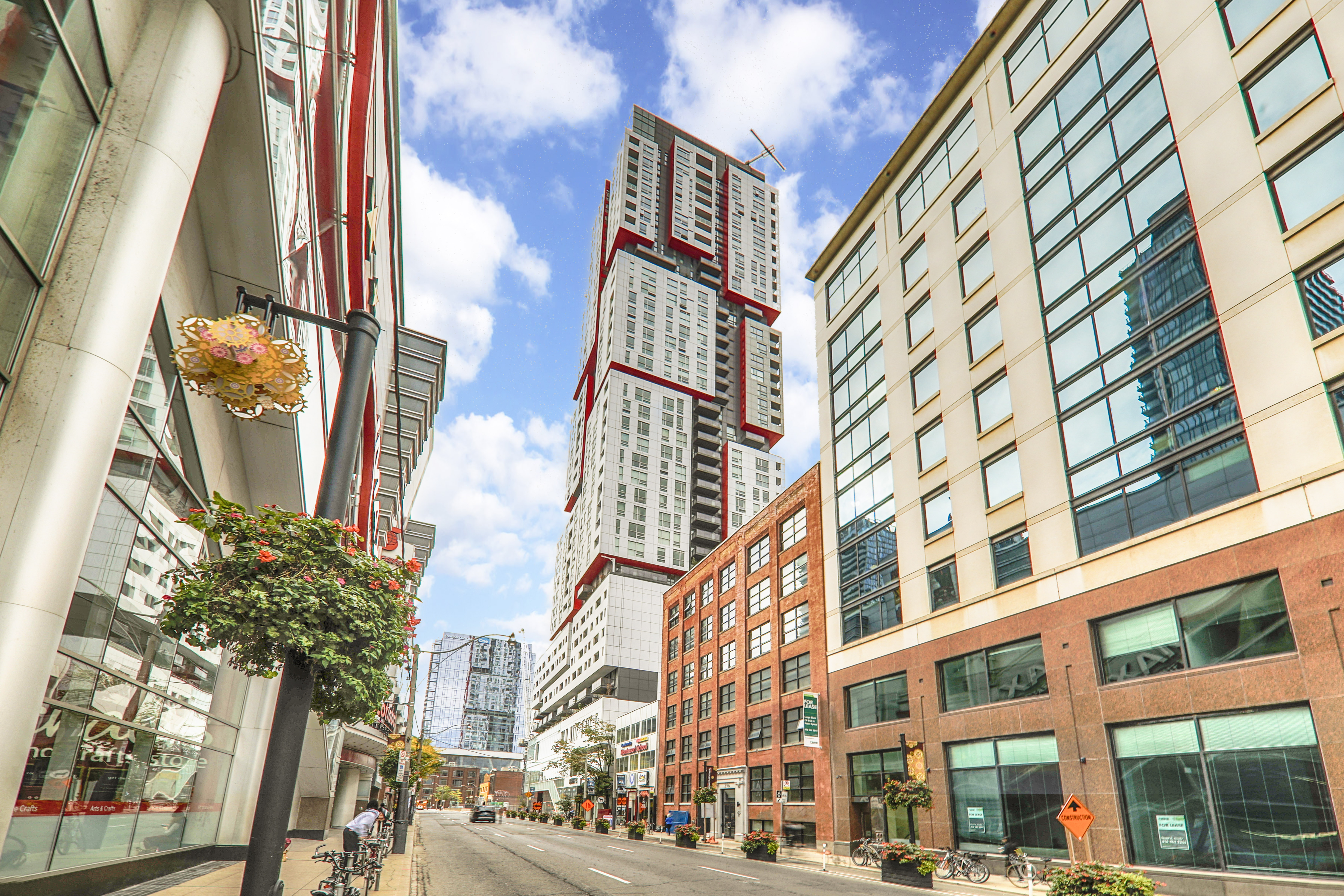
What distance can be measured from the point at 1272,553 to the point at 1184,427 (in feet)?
15.2

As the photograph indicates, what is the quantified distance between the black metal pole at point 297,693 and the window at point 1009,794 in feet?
83.9

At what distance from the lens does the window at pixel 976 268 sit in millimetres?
33469

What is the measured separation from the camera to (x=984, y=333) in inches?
1298

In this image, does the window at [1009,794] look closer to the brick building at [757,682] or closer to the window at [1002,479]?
the window at [1002,479]

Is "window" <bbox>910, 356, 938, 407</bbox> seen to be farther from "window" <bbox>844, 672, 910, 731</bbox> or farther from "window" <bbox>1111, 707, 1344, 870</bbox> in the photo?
"window" <bbox>1111, 707, 1344, 870</bbox>

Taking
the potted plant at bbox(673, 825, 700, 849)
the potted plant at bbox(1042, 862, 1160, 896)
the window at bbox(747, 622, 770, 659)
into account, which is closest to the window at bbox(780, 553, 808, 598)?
the window at bbox(747, 622, 770, 659)

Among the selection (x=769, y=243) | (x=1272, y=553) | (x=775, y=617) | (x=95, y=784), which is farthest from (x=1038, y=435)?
(x=769, y=243)

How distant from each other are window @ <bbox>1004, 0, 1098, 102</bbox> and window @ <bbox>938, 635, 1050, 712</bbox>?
75.7 feet

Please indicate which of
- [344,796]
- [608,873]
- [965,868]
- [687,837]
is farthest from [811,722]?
[344,796]

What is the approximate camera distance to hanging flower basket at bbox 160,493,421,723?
625cm

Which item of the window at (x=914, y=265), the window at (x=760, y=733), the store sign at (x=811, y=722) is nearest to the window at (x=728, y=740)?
the window at (x=760, y=733)

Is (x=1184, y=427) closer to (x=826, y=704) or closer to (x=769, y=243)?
(x=826, y=704)

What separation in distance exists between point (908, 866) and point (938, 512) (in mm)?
15243

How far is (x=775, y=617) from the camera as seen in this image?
163 feet
